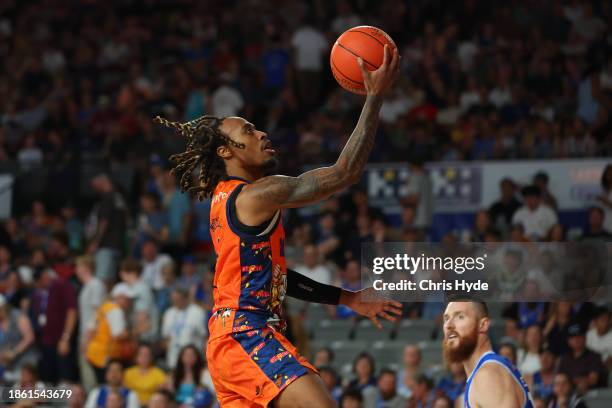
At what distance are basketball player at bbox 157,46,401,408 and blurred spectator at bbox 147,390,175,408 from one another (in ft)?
17.3

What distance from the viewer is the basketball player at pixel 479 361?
224 inches

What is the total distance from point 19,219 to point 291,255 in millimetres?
4541

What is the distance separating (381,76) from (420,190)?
26.6ft

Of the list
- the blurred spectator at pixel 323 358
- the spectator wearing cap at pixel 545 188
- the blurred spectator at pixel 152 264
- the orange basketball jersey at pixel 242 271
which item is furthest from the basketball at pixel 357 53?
the blurred spectator at pixel 152 264

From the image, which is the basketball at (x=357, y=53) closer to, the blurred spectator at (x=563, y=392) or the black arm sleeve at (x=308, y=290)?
the black arm sleeve at (x=308, y=290)

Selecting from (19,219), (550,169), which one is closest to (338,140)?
(550,169)

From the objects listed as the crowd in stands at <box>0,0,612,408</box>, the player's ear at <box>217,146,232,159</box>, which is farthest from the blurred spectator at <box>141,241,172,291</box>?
the player's ear at <box>217,146,232,159</box>

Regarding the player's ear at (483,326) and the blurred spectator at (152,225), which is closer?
the player's ear at (483,326)

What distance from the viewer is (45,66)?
1941 centimetres

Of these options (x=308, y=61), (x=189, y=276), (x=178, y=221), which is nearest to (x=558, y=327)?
(x=189, y=276)

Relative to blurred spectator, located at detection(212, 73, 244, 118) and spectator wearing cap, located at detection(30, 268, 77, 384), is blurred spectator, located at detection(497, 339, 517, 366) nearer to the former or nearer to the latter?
spectator wearing cap, located at detection(30, 268, 77, 384)

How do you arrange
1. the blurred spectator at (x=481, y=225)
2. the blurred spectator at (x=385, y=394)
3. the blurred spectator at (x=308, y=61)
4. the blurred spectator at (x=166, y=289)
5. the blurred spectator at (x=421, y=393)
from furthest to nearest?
the blurred spectator at (x=308, y=61)
the blurred spectator at (x=166, y=289)
the blurred spectator at (x=481, y=225)
the blurred spectator at (x=385, y=394)
the blurred spectator at (x=421, y=393)

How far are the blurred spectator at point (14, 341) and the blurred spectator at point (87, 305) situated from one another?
621 mm

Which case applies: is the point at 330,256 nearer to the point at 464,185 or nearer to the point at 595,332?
the point at 464,185
